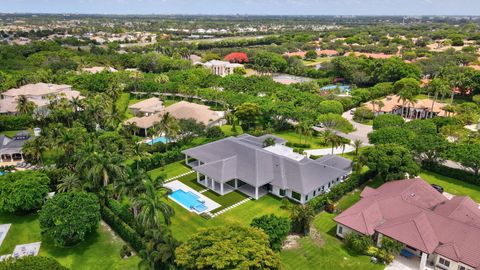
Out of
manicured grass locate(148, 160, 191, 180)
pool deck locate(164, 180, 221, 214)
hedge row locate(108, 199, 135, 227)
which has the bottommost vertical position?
pool deck locate(164, 180, 221, 214)

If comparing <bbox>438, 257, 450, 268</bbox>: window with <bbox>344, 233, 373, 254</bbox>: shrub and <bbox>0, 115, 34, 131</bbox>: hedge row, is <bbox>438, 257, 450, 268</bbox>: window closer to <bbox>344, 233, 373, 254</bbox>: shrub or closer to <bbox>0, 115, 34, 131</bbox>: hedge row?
<bbox>344, 233, 373, 254</bbox>: shrub

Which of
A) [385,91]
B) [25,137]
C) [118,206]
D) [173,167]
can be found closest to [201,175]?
[173,167]

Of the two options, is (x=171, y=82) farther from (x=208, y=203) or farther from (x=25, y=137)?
(x=208, y=203)

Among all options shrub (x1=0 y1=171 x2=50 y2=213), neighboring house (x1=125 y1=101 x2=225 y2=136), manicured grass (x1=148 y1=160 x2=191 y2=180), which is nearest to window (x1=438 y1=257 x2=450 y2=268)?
manicured grass (x1=148 y1=160 x2=191 y2=180)

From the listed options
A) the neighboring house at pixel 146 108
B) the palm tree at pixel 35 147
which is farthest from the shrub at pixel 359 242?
the neighboring house at pixel 146 108

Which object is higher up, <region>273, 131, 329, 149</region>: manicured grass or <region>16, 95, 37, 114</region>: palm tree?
<region>16, 95, 37, 114</region>: palm tree

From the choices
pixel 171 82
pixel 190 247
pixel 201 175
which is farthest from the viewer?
pixel 171 82

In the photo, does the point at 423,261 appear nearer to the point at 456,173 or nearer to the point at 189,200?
the point at 456,173
